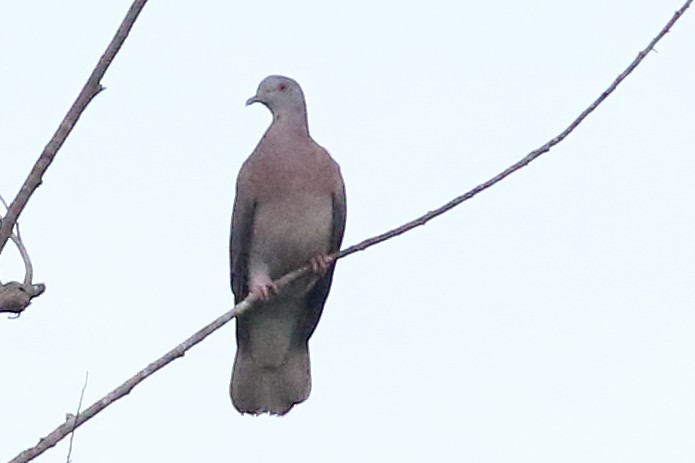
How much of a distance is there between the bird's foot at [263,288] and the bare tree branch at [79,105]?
306 cm

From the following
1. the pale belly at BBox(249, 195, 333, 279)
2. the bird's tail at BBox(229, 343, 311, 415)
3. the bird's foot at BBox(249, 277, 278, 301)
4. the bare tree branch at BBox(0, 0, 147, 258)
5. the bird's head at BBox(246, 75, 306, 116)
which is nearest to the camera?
the bare tree branch at BBox(0, 0, 147, 258)

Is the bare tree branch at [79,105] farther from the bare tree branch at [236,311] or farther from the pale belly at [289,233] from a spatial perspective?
the pale belly at [289,233]

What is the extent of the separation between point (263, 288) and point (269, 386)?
742 millimetres

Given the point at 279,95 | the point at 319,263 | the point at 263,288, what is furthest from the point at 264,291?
the point at 279,95

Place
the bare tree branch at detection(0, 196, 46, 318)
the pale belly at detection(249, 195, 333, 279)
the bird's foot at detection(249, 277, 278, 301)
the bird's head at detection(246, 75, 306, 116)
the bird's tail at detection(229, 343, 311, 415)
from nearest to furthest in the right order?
1. the bare tree branch at detection(0, 196, 46, 318)
2. the bird's foot at detection(249, 277, 278, 301)
3. the pale belly at detection(249, 195, 333, 279)
4. the bird's tail at detection(229, 343, 311, 415)
5. the bird's head at detection(246, 75, 306, 116)

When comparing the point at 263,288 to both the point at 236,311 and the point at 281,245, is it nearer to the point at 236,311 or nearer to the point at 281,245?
the point at 281,245

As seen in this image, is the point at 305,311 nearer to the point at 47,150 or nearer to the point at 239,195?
the point at 239,195

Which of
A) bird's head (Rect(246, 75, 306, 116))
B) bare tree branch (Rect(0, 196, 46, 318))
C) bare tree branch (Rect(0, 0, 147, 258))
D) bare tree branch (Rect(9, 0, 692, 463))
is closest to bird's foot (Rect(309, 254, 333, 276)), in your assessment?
bird's head (Rect(246, 75, 306, 116))

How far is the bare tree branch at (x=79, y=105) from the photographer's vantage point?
2775mm

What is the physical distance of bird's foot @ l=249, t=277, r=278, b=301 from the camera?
6.00 meters

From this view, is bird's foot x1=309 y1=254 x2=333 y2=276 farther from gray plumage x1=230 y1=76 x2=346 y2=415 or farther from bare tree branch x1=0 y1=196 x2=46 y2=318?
bare tree branch x1=0 y1=196 x2=46 y2=318

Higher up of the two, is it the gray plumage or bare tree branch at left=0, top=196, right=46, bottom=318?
the gray plumage

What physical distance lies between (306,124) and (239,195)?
0.53m

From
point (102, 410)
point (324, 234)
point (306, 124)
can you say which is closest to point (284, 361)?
point (324, 234)
